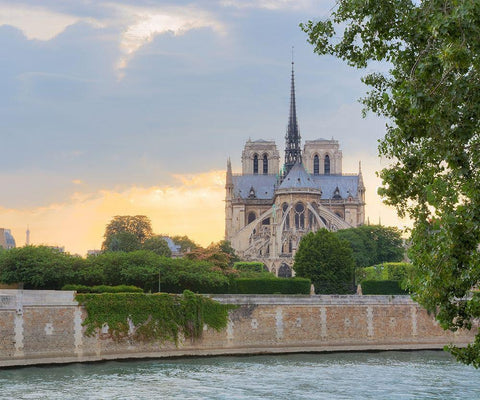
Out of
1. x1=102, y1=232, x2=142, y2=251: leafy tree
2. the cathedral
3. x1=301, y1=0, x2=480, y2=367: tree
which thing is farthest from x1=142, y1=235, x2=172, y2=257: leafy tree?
x1=301, y1=0, x2=480, y2=367: tree

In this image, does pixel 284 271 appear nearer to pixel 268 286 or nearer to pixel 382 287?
pixel 382 287

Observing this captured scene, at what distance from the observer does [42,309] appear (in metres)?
41.0

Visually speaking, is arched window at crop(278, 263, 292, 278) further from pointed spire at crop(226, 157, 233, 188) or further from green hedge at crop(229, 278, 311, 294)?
green hedge at crop(229, 278, 311, 294)

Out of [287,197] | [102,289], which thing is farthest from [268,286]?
[287,197]

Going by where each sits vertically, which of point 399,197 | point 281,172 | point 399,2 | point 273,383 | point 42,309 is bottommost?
point 273,383

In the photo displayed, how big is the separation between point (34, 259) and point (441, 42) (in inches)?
1446

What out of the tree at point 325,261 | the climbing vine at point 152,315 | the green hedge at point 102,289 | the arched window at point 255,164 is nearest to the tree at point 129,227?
the tree at point 325,261

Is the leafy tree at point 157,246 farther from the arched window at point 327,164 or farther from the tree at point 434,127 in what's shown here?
the tree at point 434,127

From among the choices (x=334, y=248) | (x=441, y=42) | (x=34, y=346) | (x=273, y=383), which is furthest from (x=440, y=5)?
(x=334, y=248)

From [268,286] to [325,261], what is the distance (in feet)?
40.0

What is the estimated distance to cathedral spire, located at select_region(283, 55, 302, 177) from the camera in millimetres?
134250

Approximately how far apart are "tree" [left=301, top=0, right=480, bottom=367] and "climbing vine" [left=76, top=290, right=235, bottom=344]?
2555 cm

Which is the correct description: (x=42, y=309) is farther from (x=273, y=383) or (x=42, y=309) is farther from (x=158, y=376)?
(x=273, y=383)

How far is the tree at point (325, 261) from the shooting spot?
6375 centimetres
